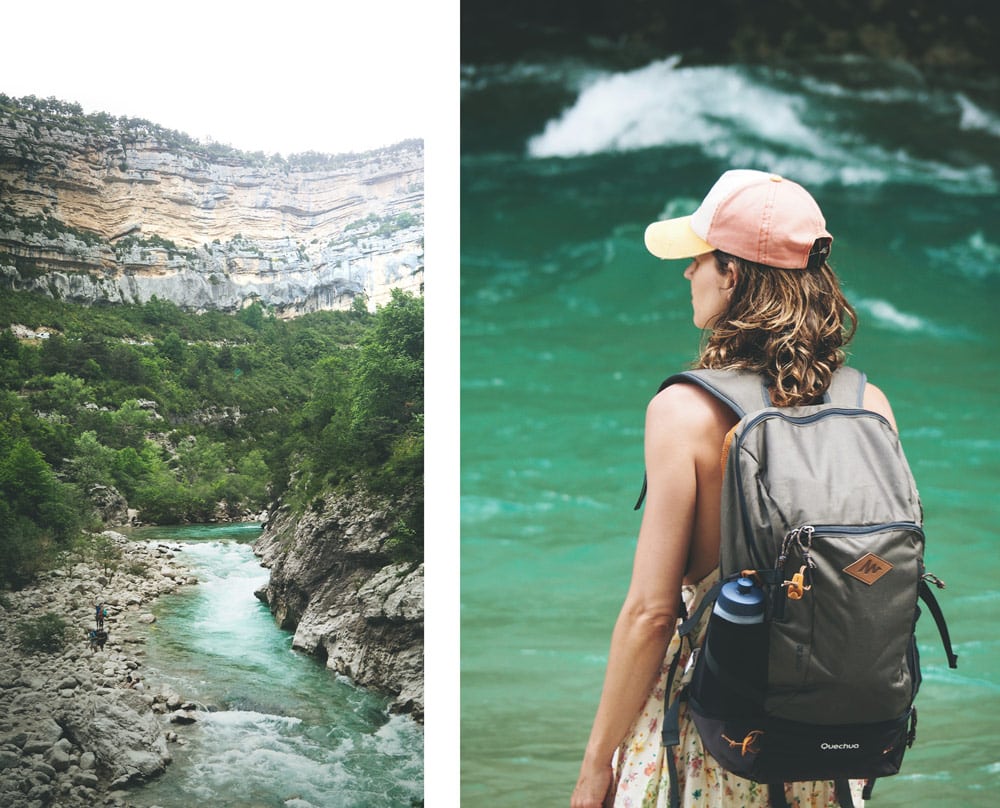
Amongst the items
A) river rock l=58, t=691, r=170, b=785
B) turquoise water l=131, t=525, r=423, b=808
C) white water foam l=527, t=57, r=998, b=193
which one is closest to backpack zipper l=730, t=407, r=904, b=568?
turquoise water l=131, t=525, r=423, b=808

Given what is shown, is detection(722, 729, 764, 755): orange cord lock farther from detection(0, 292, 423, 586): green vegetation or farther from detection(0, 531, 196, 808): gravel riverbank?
detection(0, 531, 196, 808): gravel riverbank

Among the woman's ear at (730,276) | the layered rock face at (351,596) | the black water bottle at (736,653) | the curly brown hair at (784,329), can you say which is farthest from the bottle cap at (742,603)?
the layered rock face at (351,596)

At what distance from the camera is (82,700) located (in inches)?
74.7

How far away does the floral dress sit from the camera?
1.23m

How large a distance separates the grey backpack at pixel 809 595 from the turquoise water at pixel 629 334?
2.05 meters

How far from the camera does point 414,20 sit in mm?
2076

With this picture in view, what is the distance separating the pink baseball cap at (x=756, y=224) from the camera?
3.90 feet

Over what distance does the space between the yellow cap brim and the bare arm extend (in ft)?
0.62

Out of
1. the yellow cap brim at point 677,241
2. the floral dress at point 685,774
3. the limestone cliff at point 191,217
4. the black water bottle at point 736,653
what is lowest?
the floral dress at point 685,774

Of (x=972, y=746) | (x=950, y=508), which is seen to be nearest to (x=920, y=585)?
(x=972, y=746)

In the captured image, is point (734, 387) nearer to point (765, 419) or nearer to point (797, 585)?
point (765, 419)

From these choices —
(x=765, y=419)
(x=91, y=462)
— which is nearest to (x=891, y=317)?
(x=91, y=462)

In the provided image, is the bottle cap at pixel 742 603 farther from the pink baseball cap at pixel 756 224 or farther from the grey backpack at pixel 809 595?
the pink baseball cap at pixel 756 224

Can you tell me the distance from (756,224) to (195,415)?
128 cm
